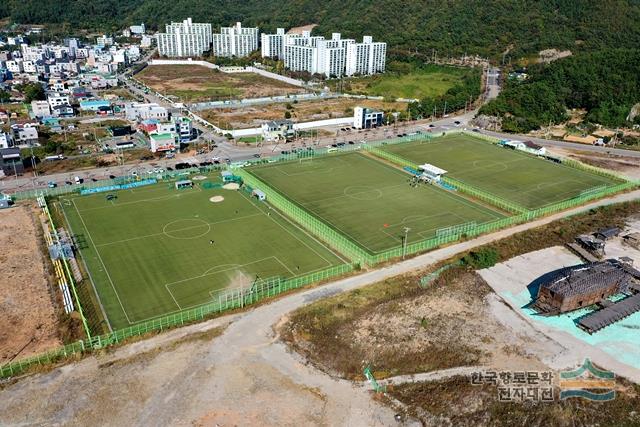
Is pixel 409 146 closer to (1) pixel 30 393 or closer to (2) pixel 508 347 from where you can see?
(2) pixel 508 347

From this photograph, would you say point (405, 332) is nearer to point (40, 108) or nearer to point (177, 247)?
point (177, 247)

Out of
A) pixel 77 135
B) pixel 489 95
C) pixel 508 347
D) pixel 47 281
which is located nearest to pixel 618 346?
pixel 508 347

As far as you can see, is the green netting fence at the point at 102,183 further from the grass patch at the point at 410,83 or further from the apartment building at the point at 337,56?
the apartment building at the point at 337,56

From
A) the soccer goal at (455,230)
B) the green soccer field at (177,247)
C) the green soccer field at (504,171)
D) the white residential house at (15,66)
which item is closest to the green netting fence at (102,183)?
the green soccer field at (177,247)

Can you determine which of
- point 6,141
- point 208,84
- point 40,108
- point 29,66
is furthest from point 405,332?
point 29,66
